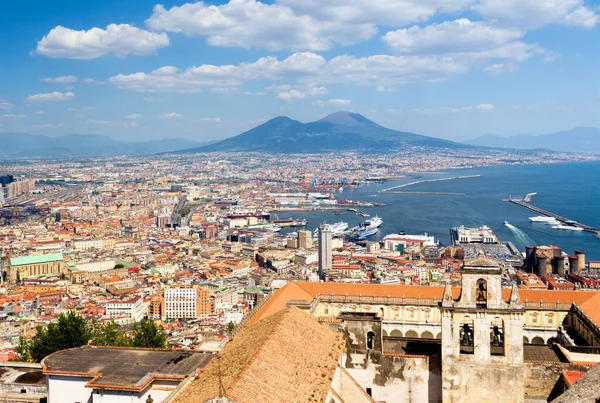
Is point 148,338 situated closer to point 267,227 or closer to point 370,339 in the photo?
point 370,339

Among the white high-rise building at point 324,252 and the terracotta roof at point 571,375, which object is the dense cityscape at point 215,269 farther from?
the terracotta roof at point 571,375

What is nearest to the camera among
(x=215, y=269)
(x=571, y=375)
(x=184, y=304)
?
(x=571, y=375)

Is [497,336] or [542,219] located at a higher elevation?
[497,336]

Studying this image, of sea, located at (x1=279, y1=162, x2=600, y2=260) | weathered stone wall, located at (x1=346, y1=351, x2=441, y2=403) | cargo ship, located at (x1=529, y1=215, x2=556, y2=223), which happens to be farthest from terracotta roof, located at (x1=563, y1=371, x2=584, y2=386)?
cargo ship, located at (x1=529, y1=215, x2=556, y2=223)

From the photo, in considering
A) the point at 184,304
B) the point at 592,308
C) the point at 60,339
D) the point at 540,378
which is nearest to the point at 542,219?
the point at 184,304

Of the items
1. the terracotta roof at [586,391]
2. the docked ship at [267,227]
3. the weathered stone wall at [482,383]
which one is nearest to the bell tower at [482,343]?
the weathered stone wall at [482,383]
